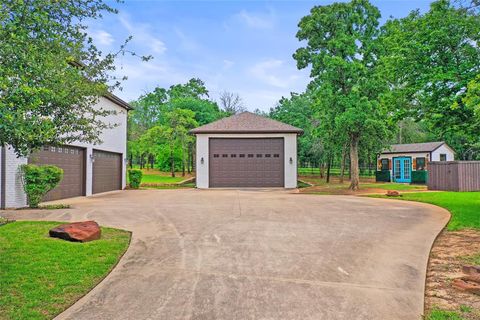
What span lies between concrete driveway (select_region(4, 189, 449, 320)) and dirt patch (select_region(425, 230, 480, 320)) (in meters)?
0.15

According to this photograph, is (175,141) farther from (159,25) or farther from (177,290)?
(177,290)

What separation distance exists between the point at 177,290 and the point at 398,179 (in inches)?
1103

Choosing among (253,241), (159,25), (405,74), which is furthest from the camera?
(159,25)

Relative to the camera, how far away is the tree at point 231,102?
41625mm

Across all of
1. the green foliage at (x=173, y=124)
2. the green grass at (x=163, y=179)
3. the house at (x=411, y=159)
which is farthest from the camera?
the green foliage at (x=173, y=124)

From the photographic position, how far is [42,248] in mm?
5336

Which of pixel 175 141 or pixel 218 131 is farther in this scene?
pixel 175 141

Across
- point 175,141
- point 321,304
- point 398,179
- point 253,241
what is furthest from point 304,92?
point 321,304

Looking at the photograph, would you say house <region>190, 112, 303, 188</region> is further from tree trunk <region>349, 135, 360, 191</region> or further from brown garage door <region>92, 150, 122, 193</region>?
brown garage door <region>92, 150, 122, 193</region>

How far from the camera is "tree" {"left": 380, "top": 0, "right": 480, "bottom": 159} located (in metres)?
9.00

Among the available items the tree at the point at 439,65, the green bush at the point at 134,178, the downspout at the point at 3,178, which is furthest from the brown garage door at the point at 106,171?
the tree at the point at 439,65

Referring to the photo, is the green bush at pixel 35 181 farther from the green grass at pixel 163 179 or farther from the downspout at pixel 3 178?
the green grass at pixel 163 179

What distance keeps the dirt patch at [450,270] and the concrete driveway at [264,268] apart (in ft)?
0.48

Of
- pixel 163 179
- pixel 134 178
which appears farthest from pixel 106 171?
pixel 163 179
